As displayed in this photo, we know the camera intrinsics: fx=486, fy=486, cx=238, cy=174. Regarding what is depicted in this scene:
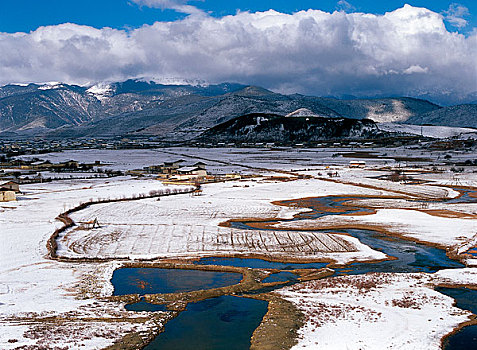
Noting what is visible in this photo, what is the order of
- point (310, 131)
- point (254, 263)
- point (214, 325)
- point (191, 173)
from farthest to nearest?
point (310, 131)
point (191, 173)
point (254, 263)
point (214, 325)

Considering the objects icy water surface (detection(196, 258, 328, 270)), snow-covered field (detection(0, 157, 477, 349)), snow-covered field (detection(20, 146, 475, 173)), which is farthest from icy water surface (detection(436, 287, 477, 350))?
snow-covered field (detection(20, 146, 475, 173))

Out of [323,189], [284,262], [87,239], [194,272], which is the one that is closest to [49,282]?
[194,272]

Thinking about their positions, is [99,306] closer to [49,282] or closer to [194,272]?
[49,282]

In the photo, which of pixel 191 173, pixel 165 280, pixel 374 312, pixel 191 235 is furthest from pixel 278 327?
pixel 191 173

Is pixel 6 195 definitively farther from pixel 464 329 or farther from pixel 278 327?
pixel 464 329

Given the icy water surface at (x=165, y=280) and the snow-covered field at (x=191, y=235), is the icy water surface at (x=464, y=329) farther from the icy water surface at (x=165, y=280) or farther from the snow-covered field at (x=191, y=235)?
the icy water surface at (x=165, y=280)

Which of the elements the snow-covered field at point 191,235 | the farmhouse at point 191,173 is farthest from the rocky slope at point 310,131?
the snow-covered field at point 191,235
